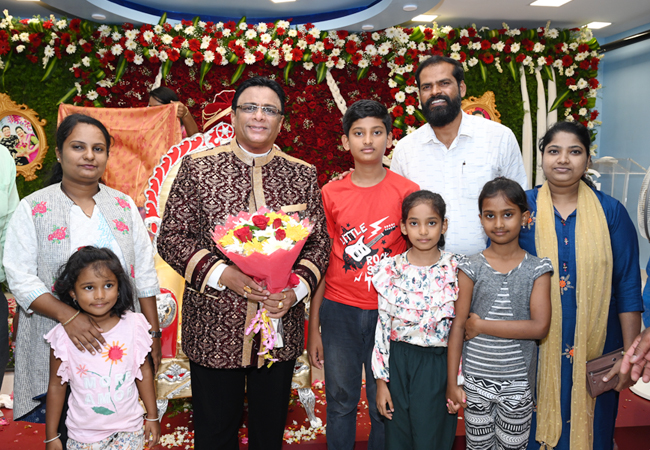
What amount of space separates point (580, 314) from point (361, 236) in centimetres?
99

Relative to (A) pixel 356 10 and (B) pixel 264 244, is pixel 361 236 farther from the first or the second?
(A) pixel 356 10

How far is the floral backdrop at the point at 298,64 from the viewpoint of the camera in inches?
215

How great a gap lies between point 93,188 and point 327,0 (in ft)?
13.6

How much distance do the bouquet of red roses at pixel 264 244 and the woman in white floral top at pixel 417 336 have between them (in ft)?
1.57

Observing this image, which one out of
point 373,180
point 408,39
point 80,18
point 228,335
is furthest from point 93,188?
point 408,39

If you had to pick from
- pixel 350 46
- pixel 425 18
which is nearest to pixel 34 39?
pixel 350 46

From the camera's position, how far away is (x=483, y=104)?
6230mm

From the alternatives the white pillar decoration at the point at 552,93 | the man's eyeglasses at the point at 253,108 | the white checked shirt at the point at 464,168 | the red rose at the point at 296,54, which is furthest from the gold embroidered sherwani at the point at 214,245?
the white pillar decoration at the point at 552,93

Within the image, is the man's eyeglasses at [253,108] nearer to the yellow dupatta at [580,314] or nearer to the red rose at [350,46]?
the yellow dupatta at [580,314]

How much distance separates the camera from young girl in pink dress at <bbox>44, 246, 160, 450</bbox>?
1.72 meters

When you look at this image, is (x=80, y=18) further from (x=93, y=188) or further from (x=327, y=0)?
(x=93, y=188)

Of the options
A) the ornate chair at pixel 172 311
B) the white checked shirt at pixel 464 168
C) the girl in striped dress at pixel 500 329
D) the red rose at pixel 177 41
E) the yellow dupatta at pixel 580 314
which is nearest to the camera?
the girl in striped dress at pixel 500 329

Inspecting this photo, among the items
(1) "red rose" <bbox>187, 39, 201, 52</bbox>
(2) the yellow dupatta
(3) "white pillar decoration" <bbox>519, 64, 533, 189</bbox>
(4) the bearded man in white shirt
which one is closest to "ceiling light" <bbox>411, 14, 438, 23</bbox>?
(3) "white pillar decoration" <bbox>519, 64, 533, 189</bbox>

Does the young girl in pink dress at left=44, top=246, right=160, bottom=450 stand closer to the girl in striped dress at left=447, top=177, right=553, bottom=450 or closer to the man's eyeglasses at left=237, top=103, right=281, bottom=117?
the man's eyeglasses at left=237, top=103, right=281, bottom=117
